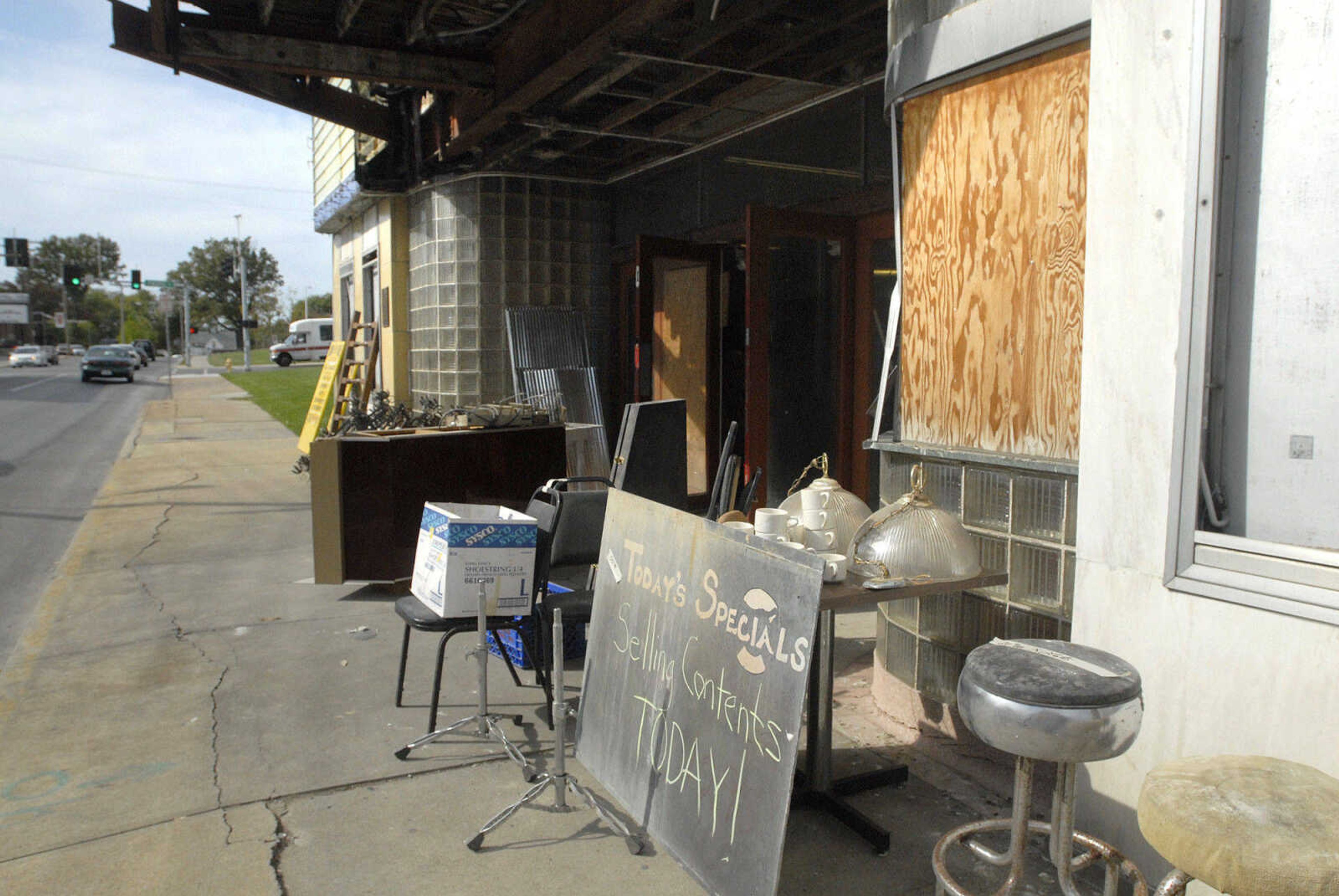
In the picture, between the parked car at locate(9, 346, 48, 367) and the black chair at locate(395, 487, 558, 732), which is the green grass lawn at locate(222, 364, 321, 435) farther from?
the parked car at locate(9, 346, 48, 367)

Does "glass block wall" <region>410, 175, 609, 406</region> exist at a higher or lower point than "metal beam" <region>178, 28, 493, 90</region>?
lower

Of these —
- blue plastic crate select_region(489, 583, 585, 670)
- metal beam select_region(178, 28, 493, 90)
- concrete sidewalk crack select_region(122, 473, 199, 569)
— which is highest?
metal beam select_region(178, 28, 493, 90)

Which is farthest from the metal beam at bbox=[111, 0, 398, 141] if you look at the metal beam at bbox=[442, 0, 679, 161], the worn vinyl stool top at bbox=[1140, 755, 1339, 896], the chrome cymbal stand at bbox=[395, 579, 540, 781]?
the worn vinyl stool top at bbox=[1140, 755, 1339, 896]

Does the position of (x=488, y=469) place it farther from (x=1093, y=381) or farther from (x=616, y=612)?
(x=1093, y=381)

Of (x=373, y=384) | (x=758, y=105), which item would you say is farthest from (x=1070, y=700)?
(x=373, y=384)

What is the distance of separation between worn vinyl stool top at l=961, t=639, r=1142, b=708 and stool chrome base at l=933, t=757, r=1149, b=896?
23cm

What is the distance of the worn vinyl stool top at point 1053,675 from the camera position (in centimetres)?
213

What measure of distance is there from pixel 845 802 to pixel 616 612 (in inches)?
40.6

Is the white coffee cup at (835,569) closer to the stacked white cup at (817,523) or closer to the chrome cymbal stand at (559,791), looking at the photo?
the stacked white cup at (817,523)

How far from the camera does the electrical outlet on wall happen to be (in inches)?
97.3

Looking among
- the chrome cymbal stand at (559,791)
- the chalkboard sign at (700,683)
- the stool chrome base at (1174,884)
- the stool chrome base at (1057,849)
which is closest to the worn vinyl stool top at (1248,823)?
the stool chrome base at (1174,884)

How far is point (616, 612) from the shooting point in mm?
3348

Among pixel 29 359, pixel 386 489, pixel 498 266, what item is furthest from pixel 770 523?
pixel 29 359

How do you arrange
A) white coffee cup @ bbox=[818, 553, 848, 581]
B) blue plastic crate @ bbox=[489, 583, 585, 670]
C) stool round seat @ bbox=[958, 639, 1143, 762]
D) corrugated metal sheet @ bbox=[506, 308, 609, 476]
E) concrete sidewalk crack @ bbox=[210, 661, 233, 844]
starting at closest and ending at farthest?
stool round seat @ bbox=[958, 639, 1143, 762] → white coffee cup @ bbox=[818, 553, 848, 581] → concrete sidewalk crack @ bbox=[210, 661, 233, 844] → blue plastic crate @ bbox=[489, 583, 585, 670] → corrugated metal sheet @ bbox=[506, 308, 609, 476]
